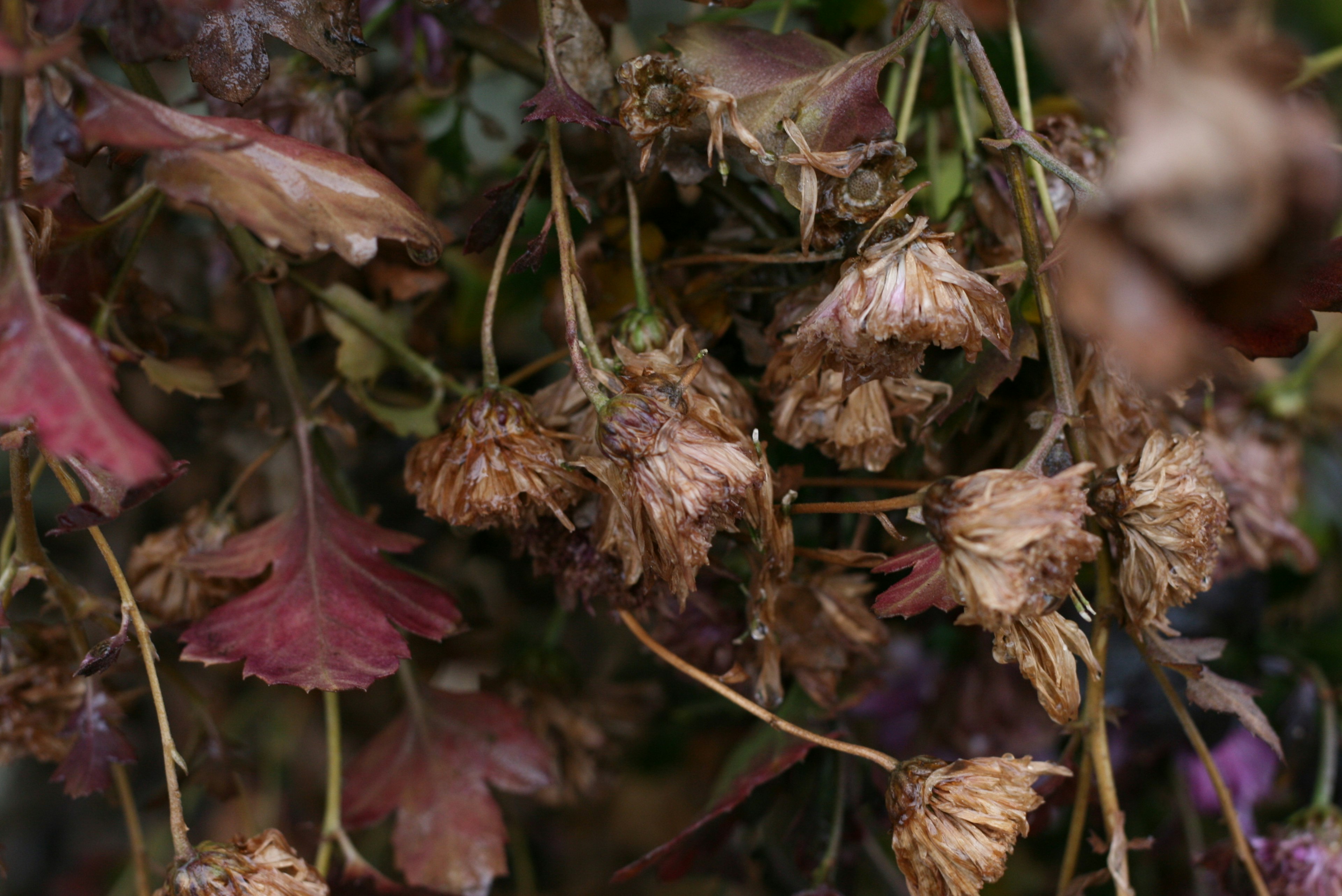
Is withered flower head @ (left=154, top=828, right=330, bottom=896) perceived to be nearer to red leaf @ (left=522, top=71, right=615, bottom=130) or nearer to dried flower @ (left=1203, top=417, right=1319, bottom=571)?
red leaf @ (left=522, top=71, right=615, bottom=130)

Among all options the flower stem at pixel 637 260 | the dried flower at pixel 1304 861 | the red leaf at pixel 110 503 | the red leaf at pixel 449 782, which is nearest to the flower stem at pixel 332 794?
the red leaf at pixel 449 782

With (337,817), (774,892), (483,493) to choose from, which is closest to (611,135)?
(483,493)

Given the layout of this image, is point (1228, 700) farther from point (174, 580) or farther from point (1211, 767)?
point (174, 580)

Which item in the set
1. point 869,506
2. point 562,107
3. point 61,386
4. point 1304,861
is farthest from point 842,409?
point 1304,861

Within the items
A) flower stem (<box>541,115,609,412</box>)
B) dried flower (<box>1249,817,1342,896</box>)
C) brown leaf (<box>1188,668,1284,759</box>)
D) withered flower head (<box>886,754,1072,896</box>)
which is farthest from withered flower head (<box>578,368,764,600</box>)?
dried flower (<box>1249,817,1342,896</box>)

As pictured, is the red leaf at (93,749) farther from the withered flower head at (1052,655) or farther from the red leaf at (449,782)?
the withered flower head at (1052,655)
